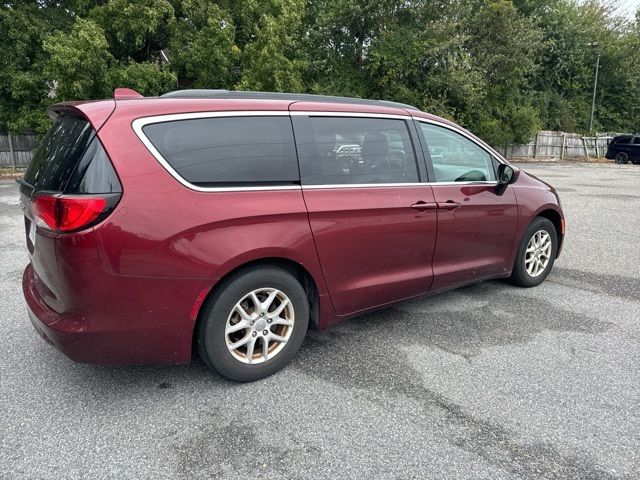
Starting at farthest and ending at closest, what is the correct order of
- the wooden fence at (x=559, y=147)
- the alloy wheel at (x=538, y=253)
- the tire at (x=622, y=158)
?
the wooden fence at (x=559, y=147)
the tire at (x=622, y=158)
the alloy wheel at (x=538, y=253)

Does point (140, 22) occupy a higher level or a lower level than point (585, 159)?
higher

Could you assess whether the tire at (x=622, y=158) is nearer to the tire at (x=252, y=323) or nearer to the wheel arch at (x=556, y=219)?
the wheel arch at (x=556, y=219)

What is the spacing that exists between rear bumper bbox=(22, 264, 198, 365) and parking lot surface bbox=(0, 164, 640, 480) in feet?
1.04

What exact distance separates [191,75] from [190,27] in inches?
62.8

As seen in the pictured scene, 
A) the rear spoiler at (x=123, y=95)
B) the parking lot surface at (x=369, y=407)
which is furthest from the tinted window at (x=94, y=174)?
the parking lot surface at (x=369, y=407)

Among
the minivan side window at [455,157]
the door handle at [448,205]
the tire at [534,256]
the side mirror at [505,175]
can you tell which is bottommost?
the tire at [534,256]

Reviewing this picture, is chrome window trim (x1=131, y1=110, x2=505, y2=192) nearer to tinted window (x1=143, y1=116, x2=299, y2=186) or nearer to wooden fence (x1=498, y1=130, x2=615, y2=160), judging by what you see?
tinted window (x1=143, y1=116, x2=299, y2=186)

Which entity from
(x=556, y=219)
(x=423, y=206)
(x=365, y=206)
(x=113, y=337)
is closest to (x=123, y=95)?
(x=113, y=337)

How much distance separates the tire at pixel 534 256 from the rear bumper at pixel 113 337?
334 cm

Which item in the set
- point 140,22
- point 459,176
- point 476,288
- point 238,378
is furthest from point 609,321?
point 140,22

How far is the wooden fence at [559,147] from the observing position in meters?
28.7

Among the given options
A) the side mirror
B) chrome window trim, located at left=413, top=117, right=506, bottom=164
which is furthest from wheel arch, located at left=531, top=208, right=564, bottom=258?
chrome window trim, located at left=413, top=117, right=506, bottom=164

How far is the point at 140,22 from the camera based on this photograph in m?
15.8

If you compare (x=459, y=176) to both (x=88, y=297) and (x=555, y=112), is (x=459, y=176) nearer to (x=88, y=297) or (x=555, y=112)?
(x=88, y=297)
